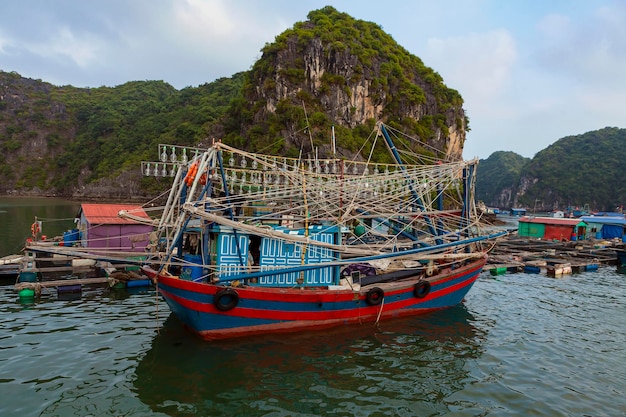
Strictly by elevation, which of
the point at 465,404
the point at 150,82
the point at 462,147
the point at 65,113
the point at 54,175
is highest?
the point at 150,82

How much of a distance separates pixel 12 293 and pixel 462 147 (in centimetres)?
7928

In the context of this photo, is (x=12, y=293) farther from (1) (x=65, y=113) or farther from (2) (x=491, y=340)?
(1) (x=65, y=113)

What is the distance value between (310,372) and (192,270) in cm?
525

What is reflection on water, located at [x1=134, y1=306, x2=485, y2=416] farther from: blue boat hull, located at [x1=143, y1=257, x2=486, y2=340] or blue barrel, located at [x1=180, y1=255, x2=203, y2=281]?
blue barrel, located at [x1=180, y1=255, x2=203, y2=281]

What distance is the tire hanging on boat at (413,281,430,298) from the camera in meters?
14.0

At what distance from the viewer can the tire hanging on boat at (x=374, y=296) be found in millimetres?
12961

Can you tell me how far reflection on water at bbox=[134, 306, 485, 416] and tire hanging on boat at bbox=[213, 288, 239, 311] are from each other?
1.26 meters

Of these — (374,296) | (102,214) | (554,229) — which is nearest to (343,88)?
(554,229)

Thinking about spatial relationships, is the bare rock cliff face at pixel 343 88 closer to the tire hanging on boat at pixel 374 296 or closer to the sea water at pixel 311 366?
the tire hanging on boat at pixel 374 296

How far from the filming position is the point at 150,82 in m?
141

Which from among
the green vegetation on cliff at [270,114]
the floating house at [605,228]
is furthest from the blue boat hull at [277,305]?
the floating house at [605,228]

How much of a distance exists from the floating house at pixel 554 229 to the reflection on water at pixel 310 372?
32491 mm

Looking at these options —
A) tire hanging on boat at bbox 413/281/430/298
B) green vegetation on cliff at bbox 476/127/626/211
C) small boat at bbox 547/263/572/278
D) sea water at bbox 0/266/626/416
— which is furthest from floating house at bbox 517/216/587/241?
green vegetation on cliff at bbox 476/127/626/211

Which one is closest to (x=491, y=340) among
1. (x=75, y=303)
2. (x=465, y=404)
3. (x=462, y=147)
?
(x=465, y=404)
